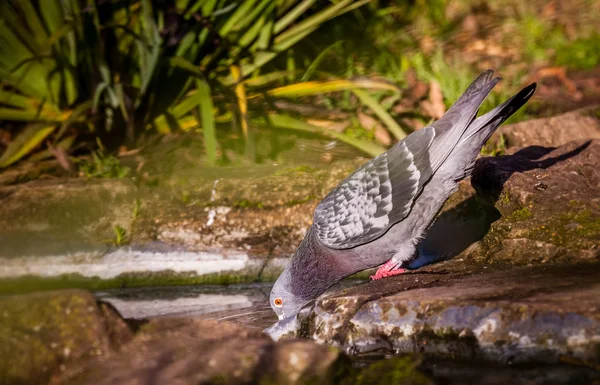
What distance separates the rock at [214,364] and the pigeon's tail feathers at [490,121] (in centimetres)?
162

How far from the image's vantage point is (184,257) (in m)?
4.35

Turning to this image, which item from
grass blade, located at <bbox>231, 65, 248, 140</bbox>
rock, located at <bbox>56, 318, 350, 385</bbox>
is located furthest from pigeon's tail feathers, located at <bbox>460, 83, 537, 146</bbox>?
grass blade, located at <bbox>231, 65, 248, 140</bbox>

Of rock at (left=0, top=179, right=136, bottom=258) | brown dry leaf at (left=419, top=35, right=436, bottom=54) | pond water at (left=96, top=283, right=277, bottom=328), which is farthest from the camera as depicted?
brown dry leaf at (left=419, top=35, right=436, bottom=54)

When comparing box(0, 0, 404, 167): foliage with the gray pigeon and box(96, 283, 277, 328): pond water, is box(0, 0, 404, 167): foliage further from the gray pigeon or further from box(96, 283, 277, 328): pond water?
the gray pigeon

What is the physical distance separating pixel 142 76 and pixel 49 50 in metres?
0.67

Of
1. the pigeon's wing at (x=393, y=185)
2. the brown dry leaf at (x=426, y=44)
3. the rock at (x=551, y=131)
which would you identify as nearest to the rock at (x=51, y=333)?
the pigeon's wing at (x=393, y=185)

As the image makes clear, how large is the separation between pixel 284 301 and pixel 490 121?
1448 millimetres

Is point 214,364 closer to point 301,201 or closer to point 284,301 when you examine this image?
point 284,301

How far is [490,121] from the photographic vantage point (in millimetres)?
3654

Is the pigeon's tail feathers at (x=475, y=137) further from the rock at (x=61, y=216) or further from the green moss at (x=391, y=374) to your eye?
the rock at (x=61, y=216)

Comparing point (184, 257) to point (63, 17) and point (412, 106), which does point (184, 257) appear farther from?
point (412, 106)

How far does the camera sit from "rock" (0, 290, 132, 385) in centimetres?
257

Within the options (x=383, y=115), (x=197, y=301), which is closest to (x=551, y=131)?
(x=383, y=115)

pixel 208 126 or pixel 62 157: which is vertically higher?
pixel 208 126
